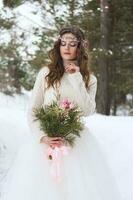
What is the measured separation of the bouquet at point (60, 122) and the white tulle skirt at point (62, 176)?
0.35 ft

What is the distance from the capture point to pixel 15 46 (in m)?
18.4

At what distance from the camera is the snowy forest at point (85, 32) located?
55.8ft

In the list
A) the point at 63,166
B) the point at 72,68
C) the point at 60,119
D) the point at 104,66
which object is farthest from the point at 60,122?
the point at 104,66

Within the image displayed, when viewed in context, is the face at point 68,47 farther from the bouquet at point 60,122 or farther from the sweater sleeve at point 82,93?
the bouquet at point 60,122

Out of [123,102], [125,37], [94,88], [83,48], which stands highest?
[83,48]

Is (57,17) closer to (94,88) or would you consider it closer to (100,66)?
(100,66)

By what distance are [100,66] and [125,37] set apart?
1794 millimetres

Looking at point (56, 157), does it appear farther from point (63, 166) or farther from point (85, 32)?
point (85, 32)

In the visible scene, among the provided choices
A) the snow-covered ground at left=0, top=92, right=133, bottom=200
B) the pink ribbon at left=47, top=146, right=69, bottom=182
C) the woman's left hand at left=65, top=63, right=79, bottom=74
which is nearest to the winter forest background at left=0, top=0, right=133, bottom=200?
the snow-covered ground at left=0, top=92, right=133, bottom=200

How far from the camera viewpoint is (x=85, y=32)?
17141 mm

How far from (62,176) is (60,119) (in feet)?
1.73

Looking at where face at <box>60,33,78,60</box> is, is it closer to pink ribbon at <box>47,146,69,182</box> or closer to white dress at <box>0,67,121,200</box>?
white dress at <box>0,67,121,200</box>

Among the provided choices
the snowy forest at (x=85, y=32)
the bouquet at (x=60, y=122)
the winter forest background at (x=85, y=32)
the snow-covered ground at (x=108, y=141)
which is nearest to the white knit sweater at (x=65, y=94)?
the bouquet at (x=60, y=122)

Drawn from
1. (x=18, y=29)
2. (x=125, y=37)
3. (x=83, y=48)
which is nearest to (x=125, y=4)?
(x=125, y=37)
